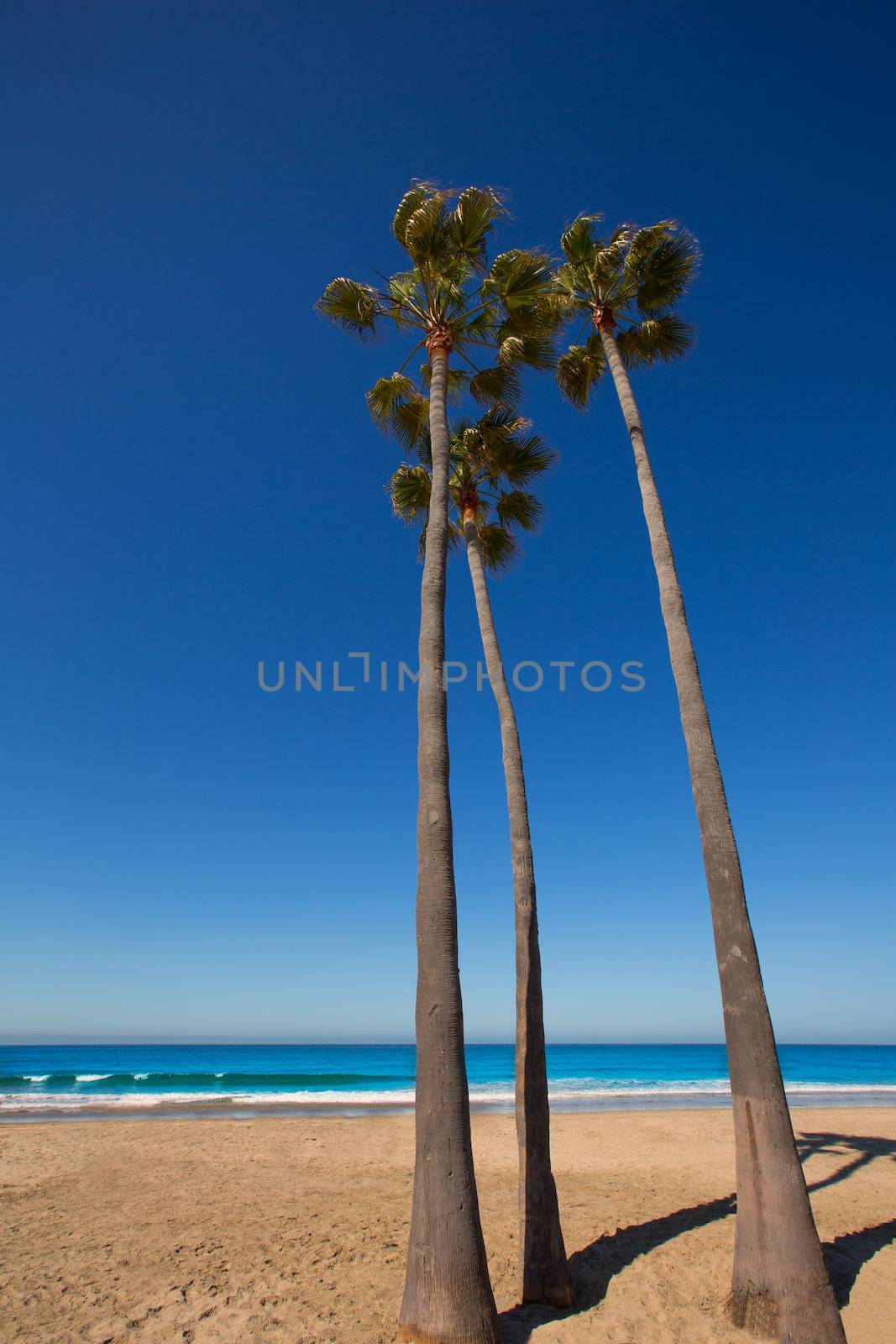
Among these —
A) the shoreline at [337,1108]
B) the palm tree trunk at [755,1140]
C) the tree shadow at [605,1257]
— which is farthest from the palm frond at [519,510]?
the shoreline at [337,1108]

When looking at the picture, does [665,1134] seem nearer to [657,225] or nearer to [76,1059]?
[657,225]

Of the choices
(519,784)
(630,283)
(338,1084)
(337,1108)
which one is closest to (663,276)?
(630,283)

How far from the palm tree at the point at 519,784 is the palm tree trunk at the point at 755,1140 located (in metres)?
1.67

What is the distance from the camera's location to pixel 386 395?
1093 cm

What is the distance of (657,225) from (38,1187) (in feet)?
63.2

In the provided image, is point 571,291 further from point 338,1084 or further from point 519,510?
point 338,1084

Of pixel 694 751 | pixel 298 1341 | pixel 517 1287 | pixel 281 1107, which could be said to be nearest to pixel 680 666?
pixel 694 751

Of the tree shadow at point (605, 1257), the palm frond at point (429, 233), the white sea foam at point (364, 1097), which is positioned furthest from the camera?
the white sea foam at point (364, 1097)

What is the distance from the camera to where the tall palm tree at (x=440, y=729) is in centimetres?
514

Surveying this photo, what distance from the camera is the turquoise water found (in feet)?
88.9

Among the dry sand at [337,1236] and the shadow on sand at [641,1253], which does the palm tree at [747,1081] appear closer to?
the dry sand at [337,1236]

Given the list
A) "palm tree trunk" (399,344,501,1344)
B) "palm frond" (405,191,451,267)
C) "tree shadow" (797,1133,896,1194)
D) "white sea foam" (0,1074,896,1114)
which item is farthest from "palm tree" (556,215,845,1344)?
"white sea foam" (0,1074,896,1114)

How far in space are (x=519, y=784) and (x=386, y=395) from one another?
6.51m

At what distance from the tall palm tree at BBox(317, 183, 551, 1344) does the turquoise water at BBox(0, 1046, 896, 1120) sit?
2213 cm
